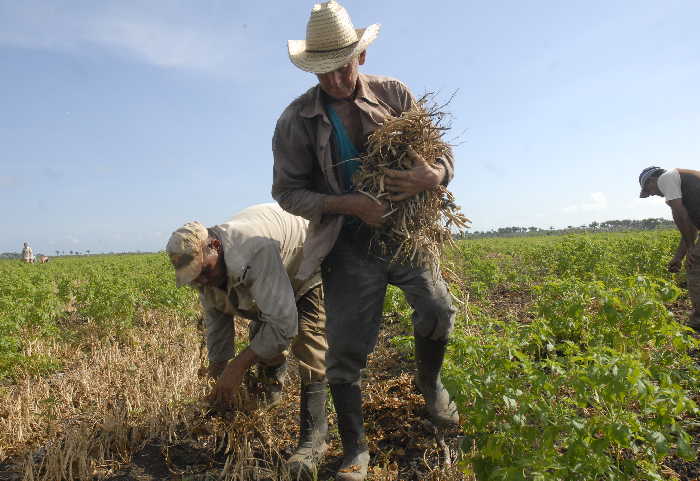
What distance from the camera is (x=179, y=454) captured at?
3396 millimetres

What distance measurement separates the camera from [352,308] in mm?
2859

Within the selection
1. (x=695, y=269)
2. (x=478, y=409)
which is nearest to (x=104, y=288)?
(x=478, y=409)

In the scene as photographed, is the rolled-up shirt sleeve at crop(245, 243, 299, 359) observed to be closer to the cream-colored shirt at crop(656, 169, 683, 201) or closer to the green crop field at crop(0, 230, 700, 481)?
the green crop field at crop(0, 230, 700, 481)

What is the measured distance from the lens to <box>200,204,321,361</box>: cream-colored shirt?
303cm

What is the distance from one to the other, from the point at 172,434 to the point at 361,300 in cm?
180

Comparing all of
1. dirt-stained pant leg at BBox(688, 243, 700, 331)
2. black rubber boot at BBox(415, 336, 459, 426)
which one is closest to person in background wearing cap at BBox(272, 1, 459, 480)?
black rubber boot at BBox(415, 336, 459, 426)

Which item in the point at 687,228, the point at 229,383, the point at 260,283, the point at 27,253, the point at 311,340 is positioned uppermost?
the point at 27,253

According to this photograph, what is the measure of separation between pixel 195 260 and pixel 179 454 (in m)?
1.41

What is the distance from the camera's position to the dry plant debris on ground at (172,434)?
309cm

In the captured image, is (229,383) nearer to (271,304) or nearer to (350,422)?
(271,304)

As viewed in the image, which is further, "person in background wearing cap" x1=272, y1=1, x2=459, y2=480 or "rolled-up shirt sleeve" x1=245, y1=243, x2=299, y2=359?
"rolled-up shirt sleeve" x1=245, y1=243, x2=299, y2=359

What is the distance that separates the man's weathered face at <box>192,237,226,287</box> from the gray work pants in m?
0.65

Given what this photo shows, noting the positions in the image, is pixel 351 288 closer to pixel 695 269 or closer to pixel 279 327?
pixel 279 327

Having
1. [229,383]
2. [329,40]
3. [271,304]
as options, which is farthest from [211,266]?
[329,40]
